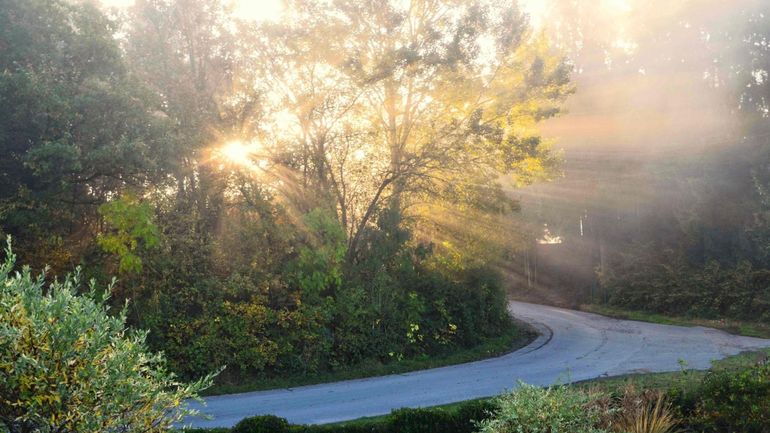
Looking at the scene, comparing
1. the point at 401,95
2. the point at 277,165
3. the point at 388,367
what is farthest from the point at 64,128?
the point at 401,95

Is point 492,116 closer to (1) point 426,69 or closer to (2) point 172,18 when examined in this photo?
(1) point 426,69

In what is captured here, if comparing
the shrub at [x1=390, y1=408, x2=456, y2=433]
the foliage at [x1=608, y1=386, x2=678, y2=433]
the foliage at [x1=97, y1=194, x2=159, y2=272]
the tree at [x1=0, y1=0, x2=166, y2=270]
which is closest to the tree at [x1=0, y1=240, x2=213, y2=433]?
the shrub at [x1=390, y1=408, x2=456, y2=433]

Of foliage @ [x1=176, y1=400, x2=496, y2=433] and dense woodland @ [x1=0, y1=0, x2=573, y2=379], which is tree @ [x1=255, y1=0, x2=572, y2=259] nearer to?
dense woodland @ [x1=0, y1=0, x2=573, y2=379]

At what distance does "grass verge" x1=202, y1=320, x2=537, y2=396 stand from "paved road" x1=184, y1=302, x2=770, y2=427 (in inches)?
16.8

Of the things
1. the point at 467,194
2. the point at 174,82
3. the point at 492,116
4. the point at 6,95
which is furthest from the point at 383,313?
the point at 6,95

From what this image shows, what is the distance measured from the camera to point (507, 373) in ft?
52.7

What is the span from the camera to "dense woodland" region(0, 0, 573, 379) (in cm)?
1483

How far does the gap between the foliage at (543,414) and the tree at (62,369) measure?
142 inches

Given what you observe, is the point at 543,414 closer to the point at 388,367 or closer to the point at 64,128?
the point at 388,367

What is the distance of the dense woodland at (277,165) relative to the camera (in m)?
14.8

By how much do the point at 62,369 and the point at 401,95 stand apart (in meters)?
17.4

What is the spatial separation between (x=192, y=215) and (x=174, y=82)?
431cm

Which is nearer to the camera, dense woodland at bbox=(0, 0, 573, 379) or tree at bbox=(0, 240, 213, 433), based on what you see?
tree at bbox=(0, 240, 213, 433)

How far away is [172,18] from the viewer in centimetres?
1919
